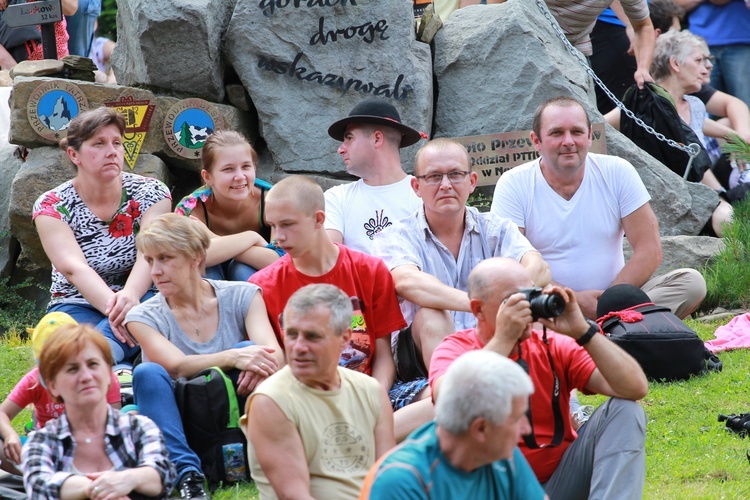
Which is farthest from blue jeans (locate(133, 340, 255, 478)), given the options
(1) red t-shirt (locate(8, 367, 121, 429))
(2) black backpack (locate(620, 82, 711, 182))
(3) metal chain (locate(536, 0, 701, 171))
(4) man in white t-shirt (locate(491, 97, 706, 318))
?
(2) black backpack (locate(620, 82, 711, 182))

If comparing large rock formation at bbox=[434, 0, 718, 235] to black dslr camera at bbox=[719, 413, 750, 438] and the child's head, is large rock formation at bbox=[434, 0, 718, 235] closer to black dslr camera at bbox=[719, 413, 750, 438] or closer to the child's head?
black dslr camera at bbox=[719, 413, 750, 438]

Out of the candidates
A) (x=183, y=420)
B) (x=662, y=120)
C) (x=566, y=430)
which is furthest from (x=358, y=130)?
(x=662, y=120)

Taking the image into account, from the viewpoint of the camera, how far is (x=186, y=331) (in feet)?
14.4

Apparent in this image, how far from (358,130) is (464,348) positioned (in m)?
2.52

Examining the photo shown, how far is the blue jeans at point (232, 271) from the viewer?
5180mm

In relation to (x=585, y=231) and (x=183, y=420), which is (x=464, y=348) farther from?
(x=585, y=231)

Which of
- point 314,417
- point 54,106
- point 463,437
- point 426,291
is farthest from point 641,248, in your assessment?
point 54,106

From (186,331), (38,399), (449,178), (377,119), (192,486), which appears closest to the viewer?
(192,486)

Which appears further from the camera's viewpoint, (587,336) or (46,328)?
(46,328)

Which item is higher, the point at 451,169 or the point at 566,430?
the point at 451,169

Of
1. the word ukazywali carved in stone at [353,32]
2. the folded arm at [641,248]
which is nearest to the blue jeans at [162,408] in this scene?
the folded arm at [641,248]

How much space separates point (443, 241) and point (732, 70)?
17.8ft

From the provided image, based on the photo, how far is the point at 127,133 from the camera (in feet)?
23.0

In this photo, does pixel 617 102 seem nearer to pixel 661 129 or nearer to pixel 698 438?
pixel 661 129
